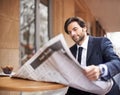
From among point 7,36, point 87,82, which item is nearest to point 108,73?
point 87,82

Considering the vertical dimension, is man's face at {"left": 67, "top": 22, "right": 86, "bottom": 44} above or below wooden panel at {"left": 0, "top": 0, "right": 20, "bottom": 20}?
below

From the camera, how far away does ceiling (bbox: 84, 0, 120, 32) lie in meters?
7.32

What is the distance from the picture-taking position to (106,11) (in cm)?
861

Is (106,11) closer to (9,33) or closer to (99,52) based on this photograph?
(9,33)

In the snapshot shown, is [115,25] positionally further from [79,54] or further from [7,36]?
[79,54]

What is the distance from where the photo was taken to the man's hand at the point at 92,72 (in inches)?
44.0

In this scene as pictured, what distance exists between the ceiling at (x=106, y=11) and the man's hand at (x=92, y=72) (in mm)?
6099

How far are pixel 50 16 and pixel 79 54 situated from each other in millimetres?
3161

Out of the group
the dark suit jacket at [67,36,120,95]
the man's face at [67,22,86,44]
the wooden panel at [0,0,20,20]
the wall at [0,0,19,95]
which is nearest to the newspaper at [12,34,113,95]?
the dark suit jacket at [67,36,120,95]

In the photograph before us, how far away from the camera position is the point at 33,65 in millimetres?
1181

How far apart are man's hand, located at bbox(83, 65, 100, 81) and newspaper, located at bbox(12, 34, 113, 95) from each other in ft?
0.07

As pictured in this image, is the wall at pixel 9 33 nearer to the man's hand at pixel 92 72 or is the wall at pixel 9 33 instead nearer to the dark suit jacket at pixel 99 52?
the dark suit jacket at pixel 99 52

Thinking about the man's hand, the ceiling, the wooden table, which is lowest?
the wooden table

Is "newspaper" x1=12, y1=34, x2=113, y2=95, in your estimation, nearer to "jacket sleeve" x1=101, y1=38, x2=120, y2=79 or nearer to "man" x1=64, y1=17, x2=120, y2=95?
"jacket sleeve" x1=101, y1=38, x2=120, y2=79
